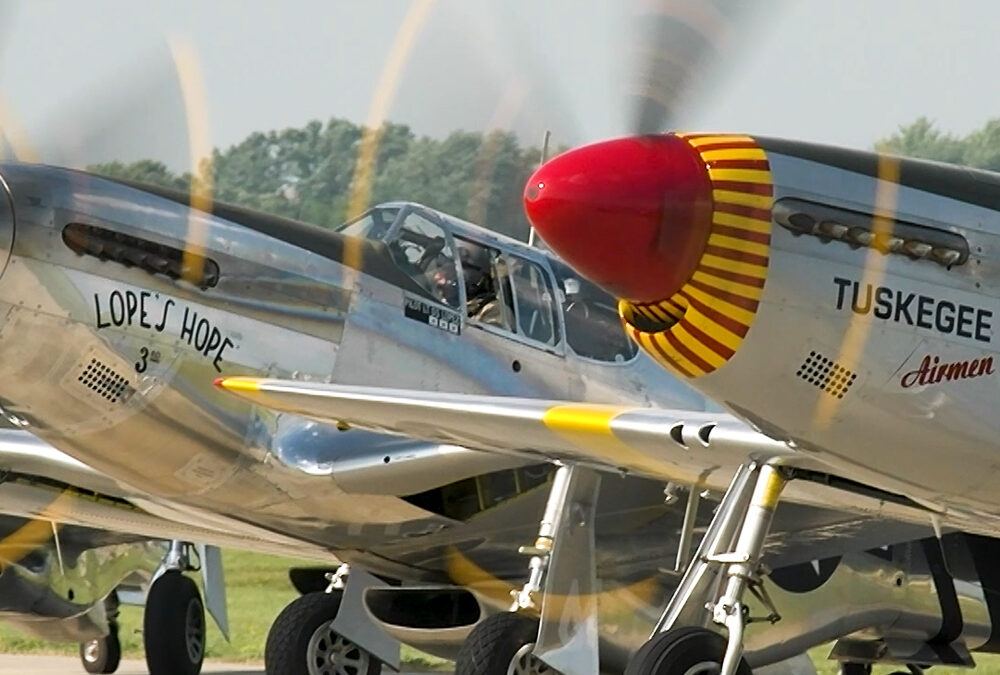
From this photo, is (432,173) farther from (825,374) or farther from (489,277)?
(825,374)

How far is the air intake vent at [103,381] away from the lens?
8594 mm

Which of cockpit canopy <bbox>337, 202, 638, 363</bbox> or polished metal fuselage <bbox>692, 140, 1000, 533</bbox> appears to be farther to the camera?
cockpit canopy <bbox>337, 202, 638, 363</bbox>

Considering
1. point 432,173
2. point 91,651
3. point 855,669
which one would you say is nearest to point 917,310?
point 855,669

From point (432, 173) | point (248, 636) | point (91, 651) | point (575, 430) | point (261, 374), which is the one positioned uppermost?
point (432, 173)

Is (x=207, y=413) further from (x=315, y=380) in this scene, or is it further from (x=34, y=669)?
(x=34, y=669)

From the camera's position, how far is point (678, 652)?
652 cm

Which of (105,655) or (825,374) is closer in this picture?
(825,374)

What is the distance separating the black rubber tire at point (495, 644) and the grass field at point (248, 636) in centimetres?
560

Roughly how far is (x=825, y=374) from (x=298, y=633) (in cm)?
463

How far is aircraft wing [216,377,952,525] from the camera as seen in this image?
684 centimetres

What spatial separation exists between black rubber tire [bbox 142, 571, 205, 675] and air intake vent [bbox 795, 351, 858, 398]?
696cm

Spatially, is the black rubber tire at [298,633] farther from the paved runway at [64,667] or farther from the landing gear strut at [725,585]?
the paved runway at [64,667]

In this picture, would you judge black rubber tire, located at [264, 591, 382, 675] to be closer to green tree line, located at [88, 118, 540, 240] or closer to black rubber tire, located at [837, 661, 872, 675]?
green tree line, located at [88, 118, 540, 240]

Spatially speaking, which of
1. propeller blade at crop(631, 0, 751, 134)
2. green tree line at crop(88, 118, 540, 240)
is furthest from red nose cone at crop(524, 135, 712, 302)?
green tree line at crop(88, 118, 540, 240)
